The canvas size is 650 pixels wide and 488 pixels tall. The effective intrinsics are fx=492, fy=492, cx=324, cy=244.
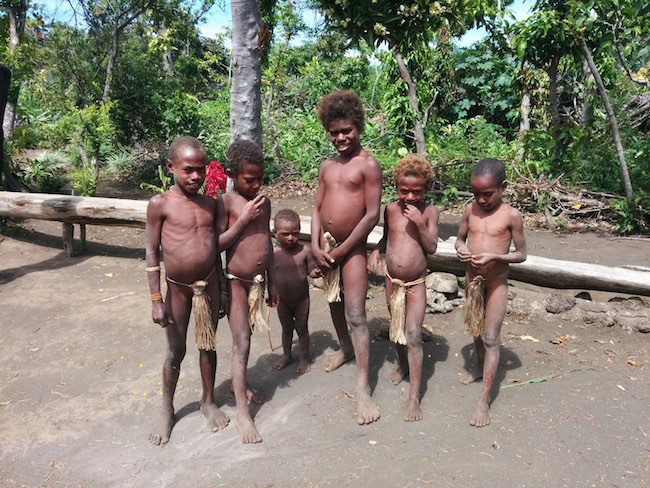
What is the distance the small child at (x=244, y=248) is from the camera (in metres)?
2.99

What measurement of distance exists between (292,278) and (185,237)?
1.08 metres

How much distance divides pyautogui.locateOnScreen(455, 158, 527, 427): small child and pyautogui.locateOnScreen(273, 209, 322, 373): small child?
3.84ft

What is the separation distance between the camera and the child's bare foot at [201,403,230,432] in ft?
10.2

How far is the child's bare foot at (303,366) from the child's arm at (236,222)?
1.23 metres

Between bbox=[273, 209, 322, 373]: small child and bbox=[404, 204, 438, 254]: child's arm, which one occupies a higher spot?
bbox=[404, 204, 438, 254]: child's arm

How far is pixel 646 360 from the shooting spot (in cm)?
379

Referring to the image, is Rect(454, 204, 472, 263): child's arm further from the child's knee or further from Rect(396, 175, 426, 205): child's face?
the child's knee

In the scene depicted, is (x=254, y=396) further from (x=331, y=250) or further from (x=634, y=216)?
(x=634, y=216)

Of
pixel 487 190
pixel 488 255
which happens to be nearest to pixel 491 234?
pixel 488 255

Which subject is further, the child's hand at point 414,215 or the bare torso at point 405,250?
the bare torso at point 405,250

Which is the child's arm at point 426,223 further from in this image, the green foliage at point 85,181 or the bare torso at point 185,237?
the green foliage at point 85,181

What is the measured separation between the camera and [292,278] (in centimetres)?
375

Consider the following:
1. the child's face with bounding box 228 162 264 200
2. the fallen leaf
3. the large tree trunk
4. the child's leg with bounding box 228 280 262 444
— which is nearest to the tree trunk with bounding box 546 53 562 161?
the fallen leaf

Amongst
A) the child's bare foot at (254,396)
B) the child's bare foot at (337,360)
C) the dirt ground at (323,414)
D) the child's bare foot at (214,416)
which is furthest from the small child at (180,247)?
the child's bare foot at (337,360)
